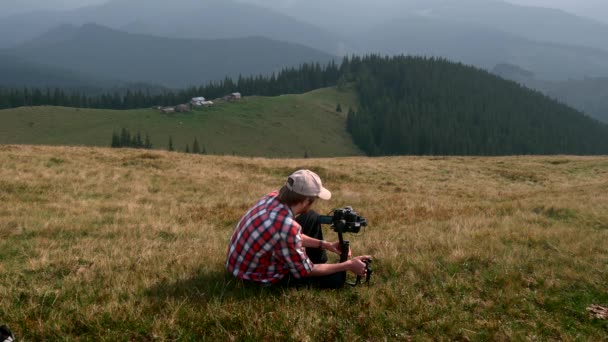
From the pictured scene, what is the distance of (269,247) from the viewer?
5832 millimetres

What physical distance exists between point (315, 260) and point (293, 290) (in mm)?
760

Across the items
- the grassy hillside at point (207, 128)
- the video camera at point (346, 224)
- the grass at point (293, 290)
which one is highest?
the video camera at point (346, 224)

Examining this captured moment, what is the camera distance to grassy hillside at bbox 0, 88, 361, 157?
461 feet

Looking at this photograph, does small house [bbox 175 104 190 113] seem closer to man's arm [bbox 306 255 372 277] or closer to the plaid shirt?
the plaid shirt

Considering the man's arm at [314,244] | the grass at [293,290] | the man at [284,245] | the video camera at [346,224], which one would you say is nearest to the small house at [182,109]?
the grass at [293,290]

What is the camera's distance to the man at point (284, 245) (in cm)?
570

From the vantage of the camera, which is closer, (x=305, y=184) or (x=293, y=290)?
(x=305, y=184)

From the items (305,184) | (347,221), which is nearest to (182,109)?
(347,221)

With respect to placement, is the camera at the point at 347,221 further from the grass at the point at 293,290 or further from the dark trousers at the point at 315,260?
the grass at the point at 293,290

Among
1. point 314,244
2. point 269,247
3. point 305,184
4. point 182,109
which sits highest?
point 182,109

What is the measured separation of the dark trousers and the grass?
0.62 ft

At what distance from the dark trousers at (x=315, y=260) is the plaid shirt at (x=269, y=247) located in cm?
34

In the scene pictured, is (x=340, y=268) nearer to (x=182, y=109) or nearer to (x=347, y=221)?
(x=347, y=221)

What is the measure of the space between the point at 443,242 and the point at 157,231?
6829 mm
